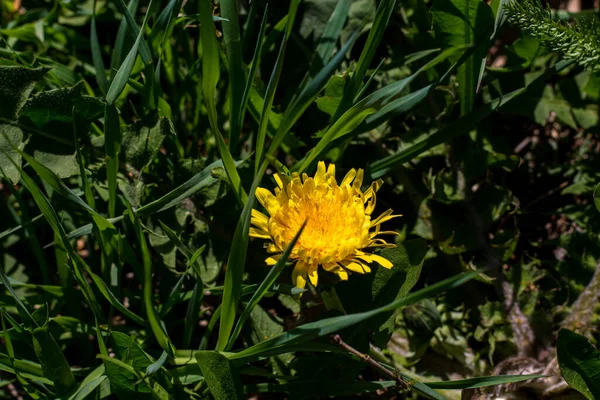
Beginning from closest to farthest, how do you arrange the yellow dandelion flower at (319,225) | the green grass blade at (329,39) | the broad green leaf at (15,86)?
the yellow dandelion flower at (319,225)
the broad green leaf at (15,86)
the green grass blade at (329,39)

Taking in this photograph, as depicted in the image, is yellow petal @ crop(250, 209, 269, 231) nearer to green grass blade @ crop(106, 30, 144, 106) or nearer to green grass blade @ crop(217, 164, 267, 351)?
green grass blade @ crop(217, 164, 267, 351)

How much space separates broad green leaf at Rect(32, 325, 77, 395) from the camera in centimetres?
128

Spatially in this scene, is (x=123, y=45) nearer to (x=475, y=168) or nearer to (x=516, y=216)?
(x=475, y=168)

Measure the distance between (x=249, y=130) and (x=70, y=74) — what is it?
1.56 feet

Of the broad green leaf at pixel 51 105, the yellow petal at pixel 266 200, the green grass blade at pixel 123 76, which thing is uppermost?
the green grass blade at pixel 123 76

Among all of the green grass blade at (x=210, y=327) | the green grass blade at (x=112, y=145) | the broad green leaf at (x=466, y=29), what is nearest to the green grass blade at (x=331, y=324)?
the green grass blade at (x=210, y=327)

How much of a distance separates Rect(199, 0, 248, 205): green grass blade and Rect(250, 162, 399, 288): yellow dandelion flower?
8cm

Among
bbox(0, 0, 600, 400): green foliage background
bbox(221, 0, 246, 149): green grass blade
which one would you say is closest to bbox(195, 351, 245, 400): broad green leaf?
bbox(0, 0, 600, 400): green foliage background

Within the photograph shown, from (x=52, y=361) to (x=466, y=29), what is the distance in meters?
1.12

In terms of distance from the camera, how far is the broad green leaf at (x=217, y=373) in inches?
47.7

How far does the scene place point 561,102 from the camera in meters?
1.73

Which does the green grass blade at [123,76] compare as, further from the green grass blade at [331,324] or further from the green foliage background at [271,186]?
the green grass blade at [331,324]

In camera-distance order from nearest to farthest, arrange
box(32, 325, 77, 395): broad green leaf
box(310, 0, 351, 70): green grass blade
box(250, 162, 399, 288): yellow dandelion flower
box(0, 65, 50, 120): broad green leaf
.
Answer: box(250, 162, 399, 288): yellow dandelion flower, box(32, 325, 77, 395): broad green leaf, box(0, 65, 50, 120): broad green leaf, box(310, 0, 351, 70): green grass blade

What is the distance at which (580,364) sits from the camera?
4.18 feet
